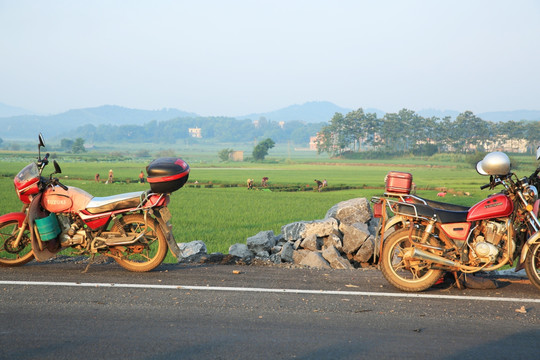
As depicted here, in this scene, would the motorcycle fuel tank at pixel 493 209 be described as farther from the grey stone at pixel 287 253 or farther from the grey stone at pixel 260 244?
the grey stone at pixel 260 244

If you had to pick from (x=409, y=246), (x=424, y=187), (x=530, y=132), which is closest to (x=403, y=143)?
(x=530, y=132)

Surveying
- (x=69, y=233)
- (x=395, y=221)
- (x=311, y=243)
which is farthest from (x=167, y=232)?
(x=311, y=243)

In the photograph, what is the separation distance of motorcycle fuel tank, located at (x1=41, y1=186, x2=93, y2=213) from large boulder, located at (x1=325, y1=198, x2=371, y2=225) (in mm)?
5619

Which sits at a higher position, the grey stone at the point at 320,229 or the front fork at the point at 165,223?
the front fork at the point at 165,223

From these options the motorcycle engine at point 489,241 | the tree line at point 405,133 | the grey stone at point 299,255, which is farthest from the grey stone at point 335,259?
the tree line at point 405,133

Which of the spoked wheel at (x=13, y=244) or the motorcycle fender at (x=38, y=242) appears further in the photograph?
the spoked wheel at (x=13, y=244)

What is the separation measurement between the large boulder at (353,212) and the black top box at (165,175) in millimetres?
4943

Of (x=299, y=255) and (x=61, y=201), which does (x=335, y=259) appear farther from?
(x=61, y=201)

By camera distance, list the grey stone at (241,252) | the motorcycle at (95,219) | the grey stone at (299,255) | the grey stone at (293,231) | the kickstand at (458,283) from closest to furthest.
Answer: the kickstand at (458,283), the motorcycle at (95,219), the grey stone at (241,252), the grey stone at (299,255), the grey stone at (293,231)

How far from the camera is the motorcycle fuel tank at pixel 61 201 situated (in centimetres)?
681

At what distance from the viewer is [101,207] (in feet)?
22.2

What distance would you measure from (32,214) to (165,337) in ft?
11.3

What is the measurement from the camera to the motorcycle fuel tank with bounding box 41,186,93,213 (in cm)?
681

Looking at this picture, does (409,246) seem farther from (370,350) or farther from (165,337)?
(165,337)
